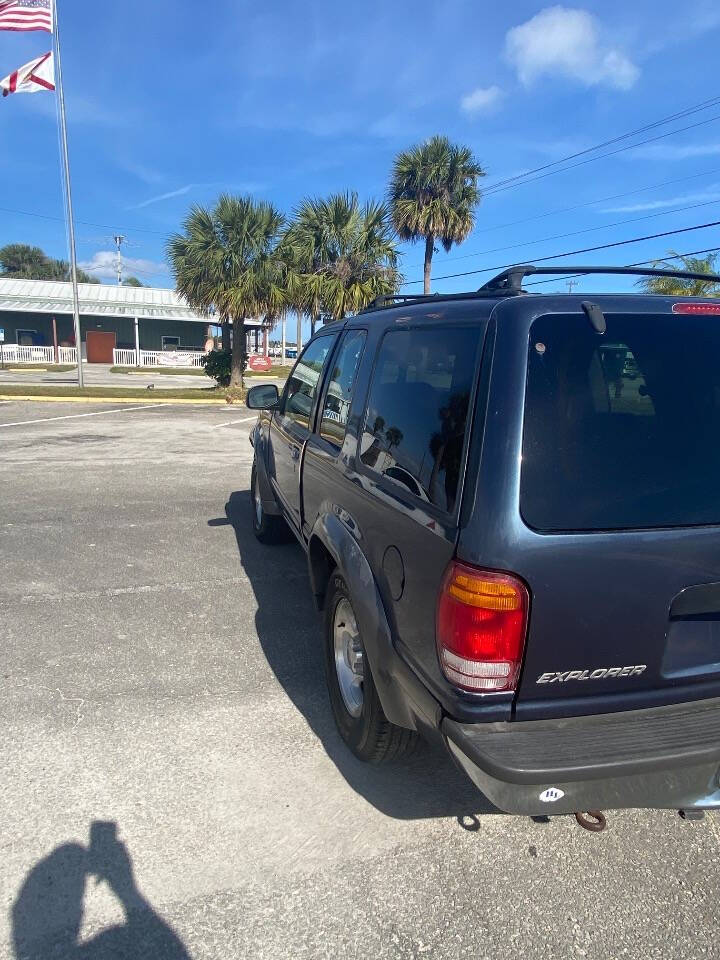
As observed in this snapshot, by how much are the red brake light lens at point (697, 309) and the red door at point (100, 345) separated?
41035 millimetres

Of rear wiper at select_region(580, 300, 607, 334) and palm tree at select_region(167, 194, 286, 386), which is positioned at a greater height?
palm tree at select_region(167, 194, 286, 386)

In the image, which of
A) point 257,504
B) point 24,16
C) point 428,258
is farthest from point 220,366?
point 257,504

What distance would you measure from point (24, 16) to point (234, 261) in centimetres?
763

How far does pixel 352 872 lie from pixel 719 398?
1959 mm

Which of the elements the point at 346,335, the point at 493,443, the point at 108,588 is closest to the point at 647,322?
the point at 493,443

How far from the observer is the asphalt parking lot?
1.97m

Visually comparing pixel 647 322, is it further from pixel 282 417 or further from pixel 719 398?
pixel 282 417

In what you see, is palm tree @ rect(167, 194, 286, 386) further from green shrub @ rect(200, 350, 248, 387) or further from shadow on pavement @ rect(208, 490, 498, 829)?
shadow on pavement @ rect(208, 490, 498, 829)

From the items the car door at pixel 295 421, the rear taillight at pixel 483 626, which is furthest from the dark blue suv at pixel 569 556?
the car door at pixel 295 421

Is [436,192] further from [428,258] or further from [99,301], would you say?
[99,301]

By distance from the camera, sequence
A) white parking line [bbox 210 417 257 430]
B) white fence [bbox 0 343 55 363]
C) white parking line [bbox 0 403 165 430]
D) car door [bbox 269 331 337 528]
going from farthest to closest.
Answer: white fence [bbox 0 343 55 363] < white parking line [bbox 210 417 257 430] < white parking line [bbox 0 403 165 430] < car door [bbox 269 331 337 528]

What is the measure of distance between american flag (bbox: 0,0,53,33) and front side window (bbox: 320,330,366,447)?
59.0 feet

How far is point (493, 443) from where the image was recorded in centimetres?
186

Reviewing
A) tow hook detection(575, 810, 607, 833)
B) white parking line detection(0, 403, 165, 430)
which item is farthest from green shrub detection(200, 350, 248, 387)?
tow hook detection(575, 810, 607, 833)
